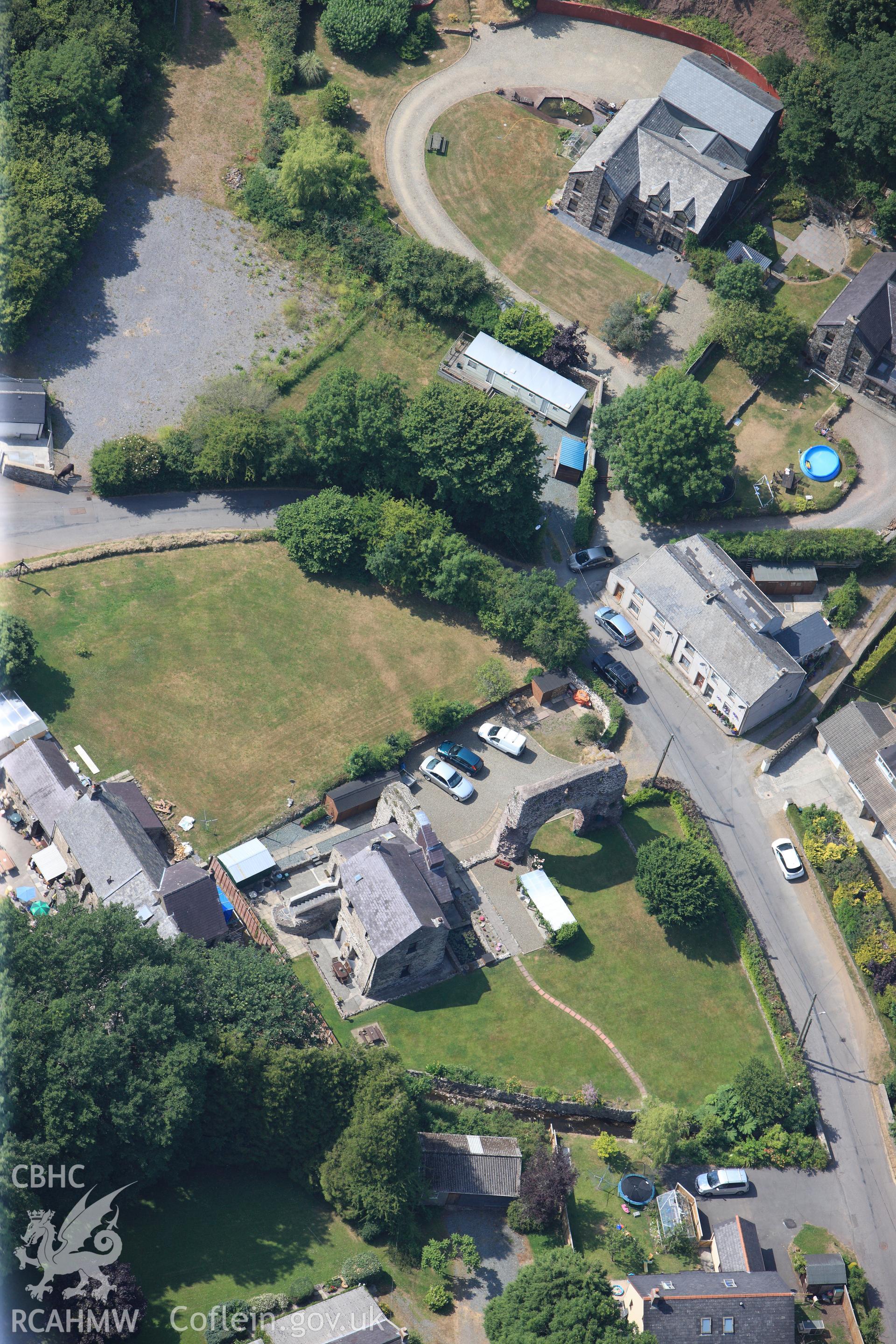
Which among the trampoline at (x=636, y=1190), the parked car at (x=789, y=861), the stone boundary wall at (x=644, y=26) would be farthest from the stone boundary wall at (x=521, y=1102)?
the stone boundary wall at (x=644, y=26)

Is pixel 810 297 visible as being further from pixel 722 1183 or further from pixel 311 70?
pixel 722 1183

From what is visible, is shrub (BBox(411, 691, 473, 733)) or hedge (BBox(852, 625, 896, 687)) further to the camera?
hedge (BBox(852, 625, 896, 687))

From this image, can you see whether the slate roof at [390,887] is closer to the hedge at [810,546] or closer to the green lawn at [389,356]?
the hedge at [810,546]

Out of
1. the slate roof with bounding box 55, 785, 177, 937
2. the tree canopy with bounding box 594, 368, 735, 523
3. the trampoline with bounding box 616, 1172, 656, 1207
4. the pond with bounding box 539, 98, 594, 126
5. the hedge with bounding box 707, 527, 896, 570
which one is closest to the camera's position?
the trampoline with bounding box 616, 1172, 656, 1207

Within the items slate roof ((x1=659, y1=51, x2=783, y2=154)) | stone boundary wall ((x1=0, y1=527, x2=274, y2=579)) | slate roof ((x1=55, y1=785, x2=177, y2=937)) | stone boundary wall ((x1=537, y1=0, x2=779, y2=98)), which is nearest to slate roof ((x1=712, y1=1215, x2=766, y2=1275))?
slate roof ((x1=55, y1=785, x2=177, y2=937))

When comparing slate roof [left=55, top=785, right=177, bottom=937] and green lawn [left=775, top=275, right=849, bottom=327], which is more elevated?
green lawn [left=775, top=275, right=849, bottom=327]

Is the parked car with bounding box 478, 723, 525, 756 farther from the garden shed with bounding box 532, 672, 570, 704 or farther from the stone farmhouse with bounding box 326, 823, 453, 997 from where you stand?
the stone farmhouse with bounding box 326, 823, 453, 997
